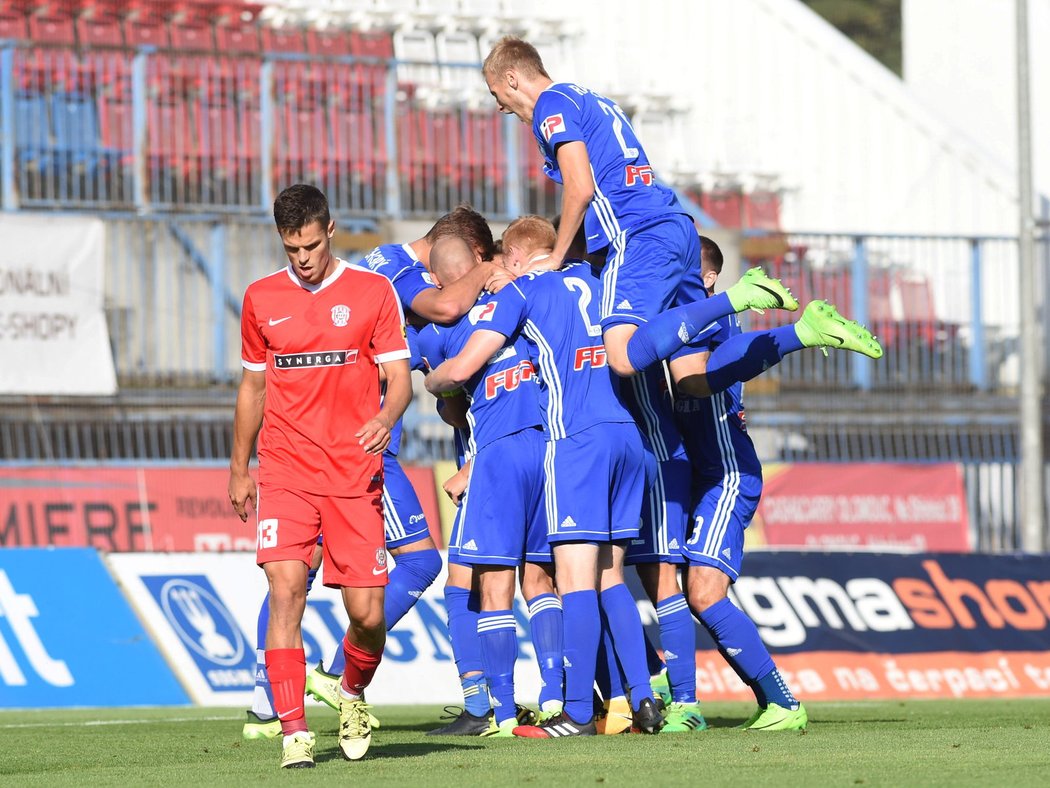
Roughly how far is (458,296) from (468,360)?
39 cm

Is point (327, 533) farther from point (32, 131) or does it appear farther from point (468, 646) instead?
point (32, 131)

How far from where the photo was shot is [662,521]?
25.7 ft

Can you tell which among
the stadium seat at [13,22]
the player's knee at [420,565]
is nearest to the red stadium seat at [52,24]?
the stadium seat at [13,22]

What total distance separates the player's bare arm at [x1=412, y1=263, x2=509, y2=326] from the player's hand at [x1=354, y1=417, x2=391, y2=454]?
5.15 ft

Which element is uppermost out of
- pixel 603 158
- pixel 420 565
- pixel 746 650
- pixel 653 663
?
pixel 603 158

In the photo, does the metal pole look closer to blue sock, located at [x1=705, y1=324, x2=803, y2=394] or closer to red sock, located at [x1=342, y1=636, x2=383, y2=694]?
blue sock, located at [x1=705, y1=324, x2=803, y2=394]

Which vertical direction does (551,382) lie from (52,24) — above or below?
below

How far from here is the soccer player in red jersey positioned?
19.6ft

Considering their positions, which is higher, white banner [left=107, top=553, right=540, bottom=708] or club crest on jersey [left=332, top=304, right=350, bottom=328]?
club crest on jersey [left=332, top=304, right=350, bottom=328]

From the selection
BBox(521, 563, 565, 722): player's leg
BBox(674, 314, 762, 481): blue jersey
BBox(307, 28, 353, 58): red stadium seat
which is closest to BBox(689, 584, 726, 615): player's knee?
BBox(674, 314, 762, 481): blue jersey

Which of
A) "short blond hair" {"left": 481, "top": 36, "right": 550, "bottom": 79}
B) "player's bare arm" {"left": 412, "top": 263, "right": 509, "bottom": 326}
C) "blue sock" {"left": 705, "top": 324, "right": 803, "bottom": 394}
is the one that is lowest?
"blue sock" {"left": 705, "top": 324, "right": 803, "bottom": 394}

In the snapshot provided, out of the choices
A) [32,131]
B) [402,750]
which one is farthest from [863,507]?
[402,750]

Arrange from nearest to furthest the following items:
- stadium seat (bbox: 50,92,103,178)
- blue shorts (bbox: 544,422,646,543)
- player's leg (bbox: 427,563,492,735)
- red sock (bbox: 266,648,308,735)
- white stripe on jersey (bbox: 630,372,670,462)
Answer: red sock (bbox: 266,648,308,735), blue shorts (bbox: 544,422,646,543), player's leg (bbox: 427,563,492,735), white stripe on jersey (bbox: 630,372,670,462), stadium seat (bbox: 50,92,103,178)

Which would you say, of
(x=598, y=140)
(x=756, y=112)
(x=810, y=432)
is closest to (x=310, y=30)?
(x=756, y=112)
